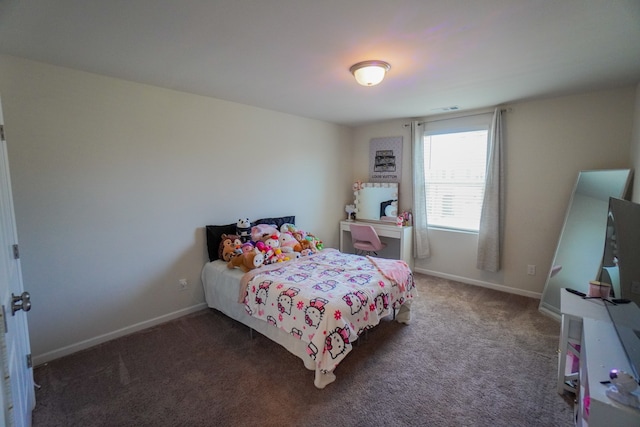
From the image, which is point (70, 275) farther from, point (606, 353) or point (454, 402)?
point (606, 353)

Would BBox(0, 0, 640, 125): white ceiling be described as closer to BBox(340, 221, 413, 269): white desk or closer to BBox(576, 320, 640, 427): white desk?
BBox(576, 320, 640, 427): white desk

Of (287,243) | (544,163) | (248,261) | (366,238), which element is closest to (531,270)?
(544,163)

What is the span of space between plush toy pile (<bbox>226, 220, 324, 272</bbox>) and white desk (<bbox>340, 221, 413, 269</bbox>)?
1.18m

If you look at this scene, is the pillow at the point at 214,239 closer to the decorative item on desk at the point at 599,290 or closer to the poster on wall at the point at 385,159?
the poster on wall at the point at 385,159

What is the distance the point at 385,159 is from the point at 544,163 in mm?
2027

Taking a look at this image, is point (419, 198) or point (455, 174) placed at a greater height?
point (455, 174)

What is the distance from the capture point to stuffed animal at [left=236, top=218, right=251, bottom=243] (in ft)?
10.7

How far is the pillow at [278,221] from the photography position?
11.9 feet

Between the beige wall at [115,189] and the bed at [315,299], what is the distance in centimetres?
44

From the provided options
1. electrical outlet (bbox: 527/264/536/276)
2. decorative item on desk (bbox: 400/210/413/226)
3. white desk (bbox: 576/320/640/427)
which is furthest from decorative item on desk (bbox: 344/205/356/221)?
Result: white desk (bbox: 576/320/640/427)

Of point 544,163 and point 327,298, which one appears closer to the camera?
point 327,298

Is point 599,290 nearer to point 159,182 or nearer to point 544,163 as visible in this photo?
point 544,163

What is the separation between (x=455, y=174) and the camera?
13.1ft

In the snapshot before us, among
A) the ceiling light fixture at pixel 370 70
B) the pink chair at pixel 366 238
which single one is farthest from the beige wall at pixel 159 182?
the ceiling light fixture at pixel 370 70
